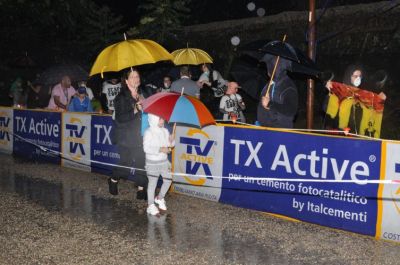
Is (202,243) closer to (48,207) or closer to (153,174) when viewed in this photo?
(153,174)

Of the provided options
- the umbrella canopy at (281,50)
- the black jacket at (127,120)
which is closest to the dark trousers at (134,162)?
the black jacket at (127,120)

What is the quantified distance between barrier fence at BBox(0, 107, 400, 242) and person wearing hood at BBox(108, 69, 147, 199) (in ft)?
2.26

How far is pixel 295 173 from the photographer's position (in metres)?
6.88

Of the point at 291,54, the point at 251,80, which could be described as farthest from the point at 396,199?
the point at 251,80

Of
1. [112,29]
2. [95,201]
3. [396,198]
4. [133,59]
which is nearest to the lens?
[396,198]

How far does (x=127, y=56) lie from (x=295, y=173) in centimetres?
299

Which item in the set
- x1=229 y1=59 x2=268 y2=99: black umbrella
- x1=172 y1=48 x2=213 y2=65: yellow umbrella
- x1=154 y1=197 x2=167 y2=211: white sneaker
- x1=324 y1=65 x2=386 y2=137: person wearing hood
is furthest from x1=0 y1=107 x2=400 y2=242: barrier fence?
x1=172 y1=48 x2=213 y2=65: yellow umbrella

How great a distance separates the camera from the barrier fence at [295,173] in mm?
6102

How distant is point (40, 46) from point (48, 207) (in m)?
19.8

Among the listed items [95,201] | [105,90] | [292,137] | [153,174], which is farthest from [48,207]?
[105,90]

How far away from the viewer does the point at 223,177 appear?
25.0 feet

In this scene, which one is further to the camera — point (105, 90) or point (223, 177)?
point (105, 90)

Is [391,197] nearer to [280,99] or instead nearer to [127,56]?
[280,99]

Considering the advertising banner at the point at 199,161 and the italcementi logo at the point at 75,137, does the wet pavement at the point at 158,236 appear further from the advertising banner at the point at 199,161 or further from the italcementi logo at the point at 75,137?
the italcementi logo at the point at 75,137
